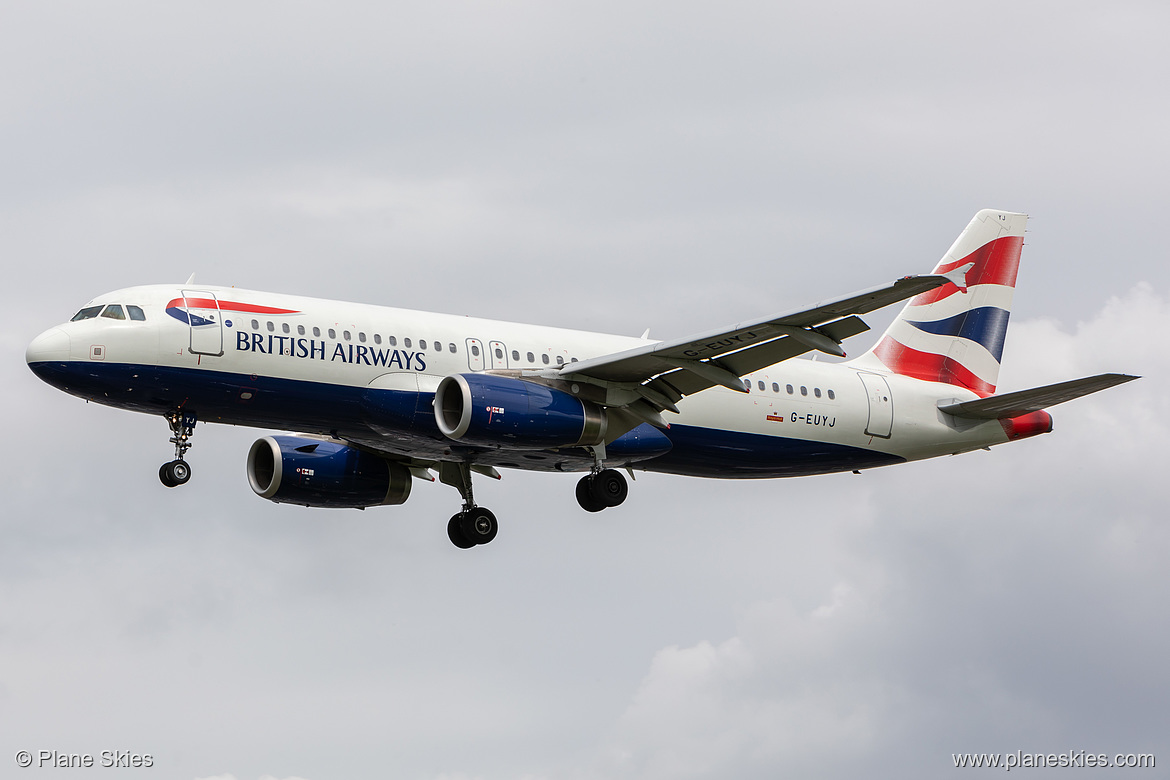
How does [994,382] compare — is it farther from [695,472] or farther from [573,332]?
[573,332]

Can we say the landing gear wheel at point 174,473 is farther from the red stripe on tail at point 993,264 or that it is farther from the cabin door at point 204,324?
the red stripe on tail at point 993,264

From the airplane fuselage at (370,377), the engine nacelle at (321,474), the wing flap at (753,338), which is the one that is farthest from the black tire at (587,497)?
the engine nacelle at (321,474)

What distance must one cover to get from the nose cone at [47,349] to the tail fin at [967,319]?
70.8 feet

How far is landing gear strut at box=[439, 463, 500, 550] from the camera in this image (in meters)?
39.0

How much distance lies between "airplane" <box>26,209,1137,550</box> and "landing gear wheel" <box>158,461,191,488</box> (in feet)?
0.13

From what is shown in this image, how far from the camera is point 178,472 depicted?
32750mm

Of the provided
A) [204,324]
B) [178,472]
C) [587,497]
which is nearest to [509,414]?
[587,497]

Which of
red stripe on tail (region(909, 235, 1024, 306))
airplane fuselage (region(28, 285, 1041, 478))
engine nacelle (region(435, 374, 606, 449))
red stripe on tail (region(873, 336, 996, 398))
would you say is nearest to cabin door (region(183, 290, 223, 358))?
airplane fuselage (region(28, 285, 1041, 478))

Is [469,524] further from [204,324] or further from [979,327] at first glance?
[979,327]

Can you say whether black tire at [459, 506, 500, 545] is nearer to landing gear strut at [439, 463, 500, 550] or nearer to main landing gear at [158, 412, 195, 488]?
landing gear strut at [439, 463, 500, 550]

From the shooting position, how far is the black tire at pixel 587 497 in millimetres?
36500

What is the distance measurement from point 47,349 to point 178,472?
3.87 meters

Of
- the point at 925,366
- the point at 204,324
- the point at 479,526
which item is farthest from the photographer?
the point at 925,366

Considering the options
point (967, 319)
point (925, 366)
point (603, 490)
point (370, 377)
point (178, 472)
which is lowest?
point (603, 490)
